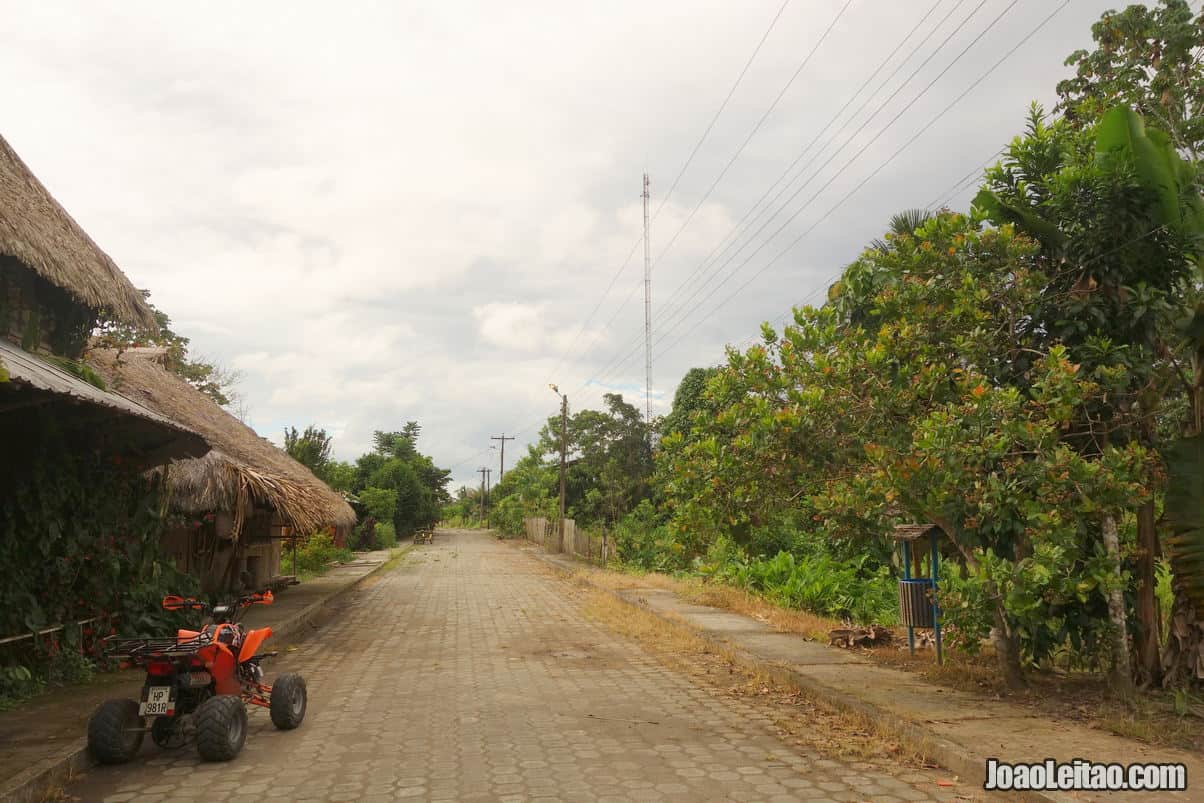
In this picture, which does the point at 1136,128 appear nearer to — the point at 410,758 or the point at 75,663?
the point at 410,758

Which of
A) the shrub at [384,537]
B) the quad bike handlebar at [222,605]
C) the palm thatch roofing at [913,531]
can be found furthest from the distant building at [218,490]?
the shrub at [384,537]

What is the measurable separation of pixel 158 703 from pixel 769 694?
5.51 metres

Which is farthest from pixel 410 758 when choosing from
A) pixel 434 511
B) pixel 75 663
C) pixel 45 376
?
pixel 434 511

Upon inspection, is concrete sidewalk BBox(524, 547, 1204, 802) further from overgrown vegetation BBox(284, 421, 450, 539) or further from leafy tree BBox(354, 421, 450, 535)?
leafy tree BBox(354, 421, 450, 535)

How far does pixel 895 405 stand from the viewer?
764 cm

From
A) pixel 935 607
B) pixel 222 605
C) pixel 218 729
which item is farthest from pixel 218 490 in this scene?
pixel 935 607

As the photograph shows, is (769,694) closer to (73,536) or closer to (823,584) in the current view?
(73,536)

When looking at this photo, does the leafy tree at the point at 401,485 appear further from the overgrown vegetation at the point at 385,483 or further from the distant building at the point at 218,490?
the distant building at the point at 218,490

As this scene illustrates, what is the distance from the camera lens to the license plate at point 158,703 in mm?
5785

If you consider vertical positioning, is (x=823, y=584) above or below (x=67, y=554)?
below

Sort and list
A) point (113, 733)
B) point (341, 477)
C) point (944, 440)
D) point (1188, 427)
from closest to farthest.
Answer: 1. point (113, 733)
2. point (944, 440)
3. point (1188, 427)
4. point (341, 477)

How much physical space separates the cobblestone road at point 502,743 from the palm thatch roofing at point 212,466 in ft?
10.4

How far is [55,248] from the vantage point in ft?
31.0

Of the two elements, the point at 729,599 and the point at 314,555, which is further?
the point at 314,555
